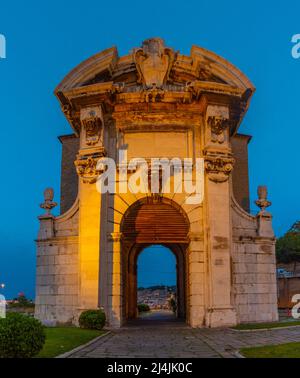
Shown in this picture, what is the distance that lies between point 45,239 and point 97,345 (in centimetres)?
887

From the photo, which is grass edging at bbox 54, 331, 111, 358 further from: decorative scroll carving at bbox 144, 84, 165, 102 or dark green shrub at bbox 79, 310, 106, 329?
decorative scroll carving at bbox 144, 84, 165, 102

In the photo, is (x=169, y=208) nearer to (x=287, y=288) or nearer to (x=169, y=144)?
(x=169, y=144)

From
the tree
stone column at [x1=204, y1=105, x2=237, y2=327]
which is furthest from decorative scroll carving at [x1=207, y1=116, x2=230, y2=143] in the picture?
the tree

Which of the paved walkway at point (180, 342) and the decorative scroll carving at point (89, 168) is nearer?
the paved walkway at point (180, 342)

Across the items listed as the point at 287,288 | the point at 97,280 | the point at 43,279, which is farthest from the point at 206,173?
the point at 287,288

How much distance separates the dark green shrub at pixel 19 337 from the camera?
32.1ft

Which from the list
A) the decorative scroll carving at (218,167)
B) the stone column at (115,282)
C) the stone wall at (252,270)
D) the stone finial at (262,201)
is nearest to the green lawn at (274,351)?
the stone wall at (252,270)

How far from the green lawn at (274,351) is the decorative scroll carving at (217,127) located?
10649 millimetres

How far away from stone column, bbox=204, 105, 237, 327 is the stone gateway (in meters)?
0.05

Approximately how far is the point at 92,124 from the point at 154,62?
4.23 meters

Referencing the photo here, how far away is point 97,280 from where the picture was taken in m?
20.1

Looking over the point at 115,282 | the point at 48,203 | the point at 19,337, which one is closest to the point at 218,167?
the point at 115,282

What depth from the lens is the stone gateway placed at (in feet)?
67.0

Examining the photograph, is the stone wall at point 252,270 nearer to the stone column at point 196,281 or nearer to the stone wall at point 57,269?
the stone column at point 196,281
